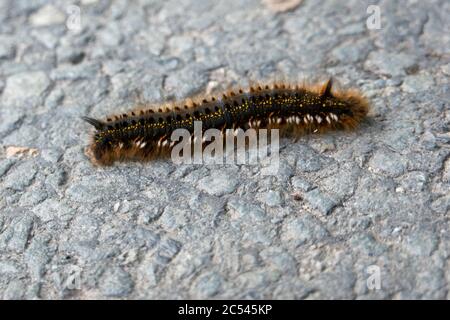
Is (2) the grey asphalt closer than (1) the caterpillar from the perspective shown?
Yes

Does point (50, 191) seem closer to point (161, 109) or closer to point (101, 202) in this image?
point (101, 202)

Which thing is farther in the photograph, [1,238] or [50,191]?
[50,191]

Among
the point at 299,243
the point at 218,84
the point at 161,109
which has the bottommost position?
the point at 299,243

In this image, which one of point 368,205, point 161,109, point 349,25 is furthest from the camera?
point 349,25

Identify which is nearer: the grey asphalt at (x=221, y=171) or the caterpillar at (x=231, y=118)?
the grey asphalt at (x=221, y=171)

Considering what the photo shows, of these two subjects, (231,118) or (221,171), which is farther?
(231,118)

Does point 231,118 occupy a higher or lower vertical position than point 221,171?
higher

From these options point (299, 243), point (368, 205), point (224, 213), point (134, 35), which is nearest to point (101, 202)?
point (224, 213)
